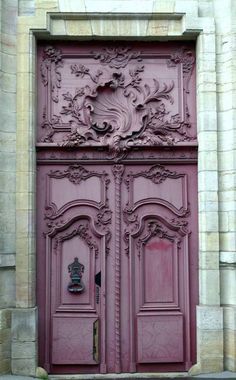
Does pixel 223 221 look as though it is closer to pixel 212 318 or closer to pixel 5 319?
pixel 212 318

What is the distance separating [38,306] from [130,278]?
3.47 feet

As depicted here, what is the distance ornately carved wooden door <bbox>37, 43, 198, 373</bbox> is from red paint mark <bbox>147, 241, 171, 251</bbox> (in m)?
0.01

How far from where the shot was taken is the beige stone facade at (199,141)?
18.9 feet

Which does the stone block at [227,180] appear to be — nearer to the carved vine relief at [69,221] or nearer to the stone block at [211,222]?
the stone block at [211,222]

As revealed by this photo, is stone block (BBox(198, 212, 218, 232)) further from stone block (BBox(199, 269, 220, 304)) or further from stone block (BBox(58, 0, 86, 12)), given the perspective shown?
stone block (BBox(58, 0, 86, 12))

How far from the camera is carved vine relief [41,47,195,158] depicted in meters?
6.12

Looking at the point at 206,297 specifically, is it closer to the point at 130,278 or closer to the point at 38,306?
the point at 130,278

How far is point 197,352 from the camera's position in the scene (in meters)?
5.85

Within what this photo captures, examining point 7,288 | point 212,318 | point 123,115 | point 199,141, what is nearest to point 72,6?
point 123,115

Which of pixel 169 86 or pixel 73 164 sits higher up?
pixel 169 86

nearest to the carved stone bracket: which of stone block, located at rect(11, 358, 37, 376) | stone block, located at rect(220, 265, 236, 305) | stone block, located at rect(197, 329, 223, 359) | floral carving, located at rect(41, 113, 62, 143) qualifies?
stone block, located at rect(220, 265, 236, 305)

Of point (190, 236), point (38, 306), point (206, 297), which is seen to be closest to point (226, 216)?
point (190, 236)


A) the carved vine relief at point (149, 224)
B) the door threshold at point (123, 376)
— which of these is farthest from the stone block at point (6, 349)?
the carved vine relief at point (149, 224)

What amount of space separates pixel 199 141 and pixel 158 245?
Answer: 4.11 feet
